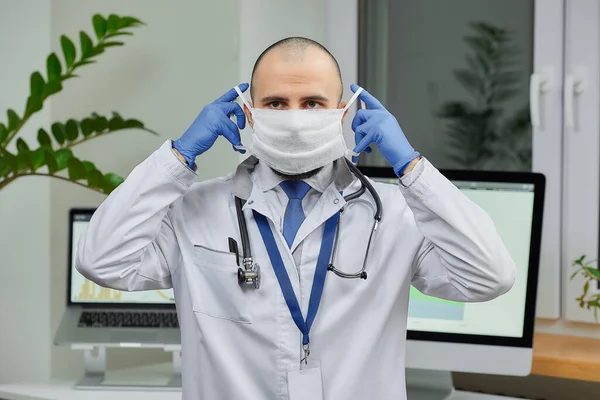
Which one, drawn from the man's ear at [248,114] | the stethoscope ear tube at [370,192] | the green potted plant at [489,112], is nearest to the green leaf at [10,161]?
the man's ear at [248,114]

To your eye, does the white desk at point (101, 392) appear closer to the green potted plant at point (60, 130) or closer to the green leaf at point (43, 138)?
the green potted plant at point (60, 130)

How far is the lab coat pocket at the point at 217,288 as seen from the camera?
62.0 inches

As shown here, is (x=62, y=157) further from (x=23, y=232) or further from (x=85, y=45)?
(x=23, y=232)

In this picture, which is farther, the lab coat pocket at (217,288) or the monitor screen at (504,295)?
the monitor screen at (504,295)

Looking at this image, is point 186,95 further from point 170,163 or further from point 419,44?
point 170,163

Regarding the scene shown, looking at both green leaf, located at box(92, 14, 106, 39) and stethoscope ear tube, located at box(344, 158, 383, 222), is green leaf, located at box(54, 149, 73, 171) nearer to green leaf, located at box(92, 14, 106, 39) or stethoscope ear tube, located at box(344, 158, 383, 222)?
green leaf, located at box(92, 14, 106, 39)

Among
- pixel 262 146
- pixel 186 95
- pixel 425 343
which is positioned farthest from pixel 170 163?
pixel 186 95

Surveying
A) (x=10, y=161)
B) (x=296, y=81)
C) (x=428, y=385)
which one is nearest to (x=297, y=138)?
(x=296, y=81)

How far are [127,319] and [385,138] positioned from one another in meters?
1.17

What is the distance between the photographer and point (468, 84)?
2.79 metres

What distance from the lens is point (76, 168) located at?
2.43 m

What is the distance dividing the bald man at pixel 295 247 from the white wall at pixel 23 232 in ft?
4.32

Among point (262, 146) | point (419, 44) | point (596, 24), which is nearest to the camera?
point (262, 146)

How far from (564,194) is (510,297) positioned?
0.59m
